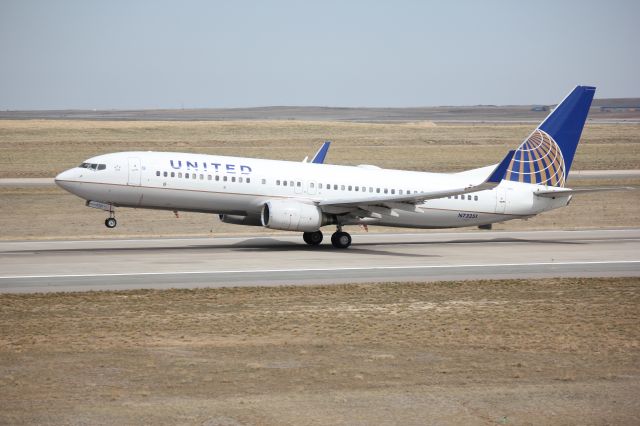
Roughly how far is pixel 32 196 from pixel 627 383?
47.1m

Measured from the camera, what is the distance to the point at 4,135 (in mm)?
102438

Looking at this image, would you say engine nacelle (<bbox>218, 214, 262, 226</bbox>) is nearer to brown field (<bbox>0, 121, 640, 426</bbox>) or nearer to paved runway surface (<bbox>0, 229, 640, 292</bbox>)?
paved runway surface (<bbox>0, 229, 640, 292</bbox>)

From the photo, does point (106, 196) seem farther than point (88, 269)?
Yes

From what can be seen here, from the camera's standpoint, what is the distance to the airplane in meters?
38.7

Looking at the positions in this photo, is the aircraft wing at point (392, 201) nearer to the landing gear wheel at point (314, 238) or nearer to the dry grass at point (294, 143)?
the landing gear wheel at point (314, 238)

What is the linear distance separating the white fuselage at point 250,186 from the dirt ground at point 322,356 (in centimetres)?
1138

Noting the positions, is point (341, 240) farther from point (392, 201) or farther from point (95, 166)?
point (95, 166)

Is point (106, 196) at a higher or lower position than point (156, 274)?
higher

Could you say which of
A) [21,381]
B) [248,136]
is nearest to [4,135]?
[248,136]

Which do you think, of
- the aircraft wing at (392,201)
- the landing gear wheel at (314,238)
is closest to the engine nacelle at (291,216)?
the aircraft wing at (392,201)

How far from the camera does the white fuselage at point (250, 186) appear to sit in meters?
38.7

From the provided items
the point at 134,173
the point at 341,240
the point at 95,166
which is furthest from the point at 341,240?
the point at 95,166

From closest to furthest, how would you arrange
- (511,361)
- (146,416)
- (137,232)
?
1. (146,416)
2. (511,361)
3. (137,232)

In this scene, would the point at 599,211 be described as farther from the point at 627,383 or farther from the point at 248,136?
the point at 248,136
